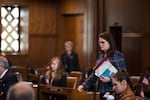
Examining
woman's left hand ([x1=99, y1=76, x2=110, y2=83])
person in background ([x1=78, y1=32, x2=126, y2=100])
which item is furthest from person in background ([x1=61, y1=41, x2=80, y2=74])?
woman's left hand ([x1=99, y1=76, x2=110, y2=83])

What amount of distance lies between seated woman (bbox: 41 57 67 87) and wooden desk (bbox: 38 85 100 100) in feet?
2.40

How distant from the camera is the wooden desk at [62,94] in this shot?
5488mm

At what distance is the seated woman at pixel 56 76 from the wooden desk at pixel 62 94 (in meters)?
0.73

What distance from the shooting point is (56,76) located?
7285mm

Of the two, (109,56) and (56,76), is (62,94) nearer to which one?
(109,56)

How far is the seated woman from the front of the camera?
23.7 ft

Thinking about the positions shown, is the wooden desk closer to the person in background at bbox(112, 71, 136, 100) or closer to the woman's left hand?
the woman's left hand

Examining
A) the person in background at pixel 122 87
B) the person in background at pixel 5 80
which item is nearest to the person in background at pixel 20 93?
the person in background at pixel 122 87

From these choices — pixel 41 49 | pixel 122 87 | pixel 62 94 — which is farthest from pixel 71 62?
pixel 122 87

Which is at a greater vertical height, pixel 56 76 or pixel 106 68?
pixel 106 68

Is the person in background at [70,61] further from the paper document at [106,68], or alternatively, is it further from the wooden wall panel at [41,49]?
the paper document at [106,68]

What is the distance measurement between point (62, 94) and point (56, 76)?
4.29ft

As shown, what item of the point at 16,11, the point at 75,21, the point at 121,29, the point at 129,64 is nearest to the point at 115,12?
the point at 121,29

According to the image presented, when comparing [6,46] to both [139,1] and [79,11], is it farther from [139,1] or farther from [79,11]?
[139,1]
